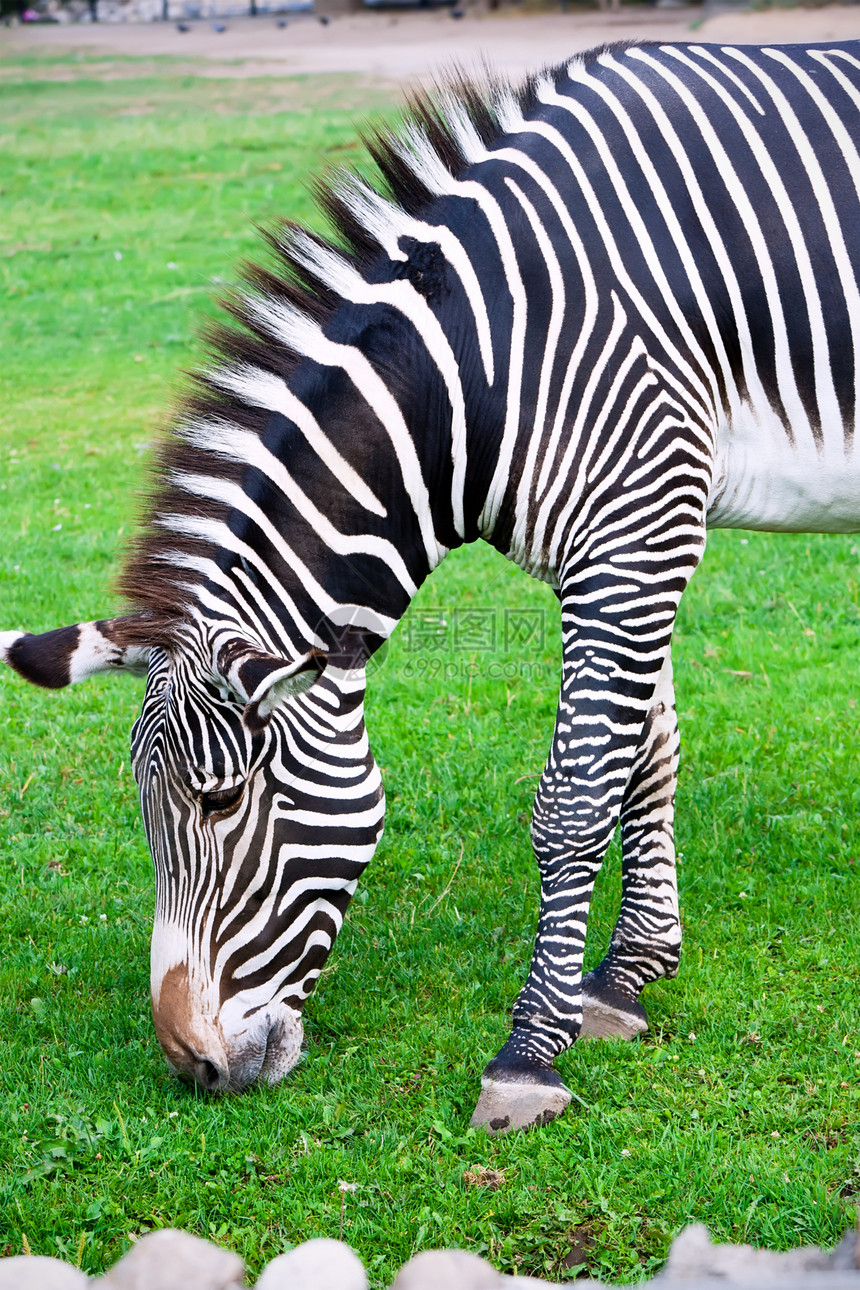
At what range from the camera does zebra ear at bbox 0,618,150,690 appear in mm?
3732

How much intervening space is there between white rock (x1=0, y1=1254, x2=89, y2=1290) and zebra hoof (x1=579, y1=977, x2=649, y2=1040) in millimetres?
2260

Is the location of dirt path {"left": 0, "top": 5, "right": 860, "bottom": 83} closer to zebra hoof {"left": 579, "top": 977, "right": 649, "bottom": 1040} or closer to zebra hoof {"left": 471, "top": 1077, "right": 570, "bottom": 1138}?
zebra hoof {"left": 579, "top": 977, "right": 649, "bottom": 1040}

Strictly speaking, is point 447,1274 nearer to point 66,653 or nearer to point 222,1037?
point 222,1037

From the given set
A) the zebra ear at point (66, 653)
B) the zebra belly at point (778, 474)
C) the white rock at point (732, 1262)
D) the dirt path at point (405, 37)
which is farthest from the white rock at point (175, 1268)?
the dirt path at point (405, 37)

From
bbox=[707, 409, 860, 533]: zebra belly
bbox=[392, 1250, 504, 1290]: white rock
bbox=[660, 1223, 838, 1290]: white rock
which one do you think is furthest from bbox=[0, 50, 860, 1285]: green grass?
bbox=[707, 409, 860, 533]: zebra belly

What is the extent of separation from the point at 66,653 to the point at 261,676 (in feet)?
→ 2.27

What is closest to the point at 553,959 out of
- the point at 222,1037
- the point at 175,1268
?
the point at 222,1037

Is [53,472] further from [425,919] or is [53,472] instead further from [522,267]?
[522,267]

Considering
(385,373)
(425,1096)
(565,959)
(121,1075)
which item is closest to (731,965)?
(565,959)

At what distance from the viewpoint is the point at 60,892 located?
534 cm

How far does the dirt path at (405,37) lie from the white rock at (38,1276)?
943 inches

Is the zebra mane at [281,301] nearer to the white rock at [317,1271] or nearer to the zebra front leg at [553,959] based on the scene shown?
the zebra front leg at [553,959]

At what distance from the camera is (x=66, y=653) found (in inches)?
148

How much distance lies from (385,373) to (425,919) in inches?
92.0
